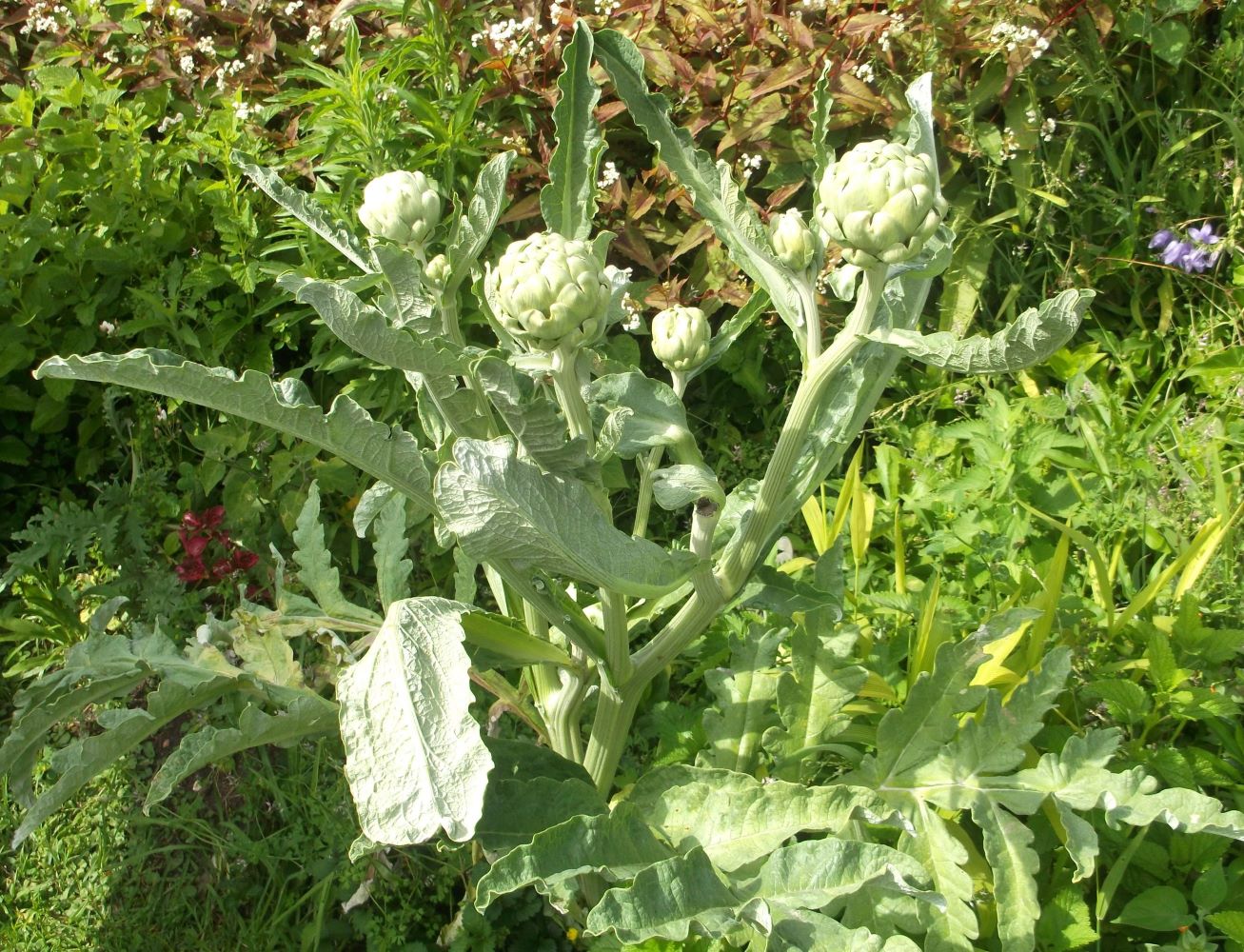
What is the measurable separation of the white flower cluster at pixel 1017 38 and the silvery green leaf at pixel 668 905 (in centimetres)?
200

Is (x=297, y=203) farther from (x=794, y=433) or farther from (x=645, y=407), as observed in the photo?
(x=794, y=433)

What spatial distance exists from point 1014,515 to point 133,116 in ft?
7.17

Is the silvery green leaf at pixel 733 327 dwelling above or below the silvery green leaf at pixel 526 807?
above

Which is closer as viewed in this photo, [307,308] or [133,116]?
[307,308]

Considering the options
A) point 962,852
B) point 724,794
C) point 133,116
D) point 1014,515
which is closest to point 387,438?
point 724,794

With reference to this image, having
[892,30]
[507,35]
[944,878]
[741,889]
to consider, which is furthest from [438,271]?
[892,30]

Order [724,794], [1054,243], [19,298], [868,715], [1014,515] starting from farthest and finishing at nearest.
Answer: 1. [1054,243]
2. [19,298]
3. [1014,515]
4. [868,715]
5. [724,794]

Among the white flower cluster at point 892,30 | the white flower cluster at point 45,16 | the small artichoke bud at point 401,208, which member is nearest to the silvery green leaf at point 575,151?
the small artichoke bud at point 401,208

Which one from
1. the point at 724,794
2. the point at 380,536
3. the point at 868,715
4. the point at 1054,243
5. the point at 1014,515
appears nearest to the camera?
the point at 724,794

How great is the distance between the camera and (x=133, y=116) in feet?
8.80

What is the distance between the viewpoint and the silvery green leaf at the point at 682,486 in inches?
46.6

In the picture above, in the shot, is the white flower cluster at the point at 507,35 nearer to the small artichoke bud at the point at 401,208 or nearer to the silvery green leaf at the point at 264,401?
the small artichoke bud at the point at 401,208

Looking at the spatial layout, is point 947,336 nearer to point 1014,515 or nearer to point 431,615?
point 431,615

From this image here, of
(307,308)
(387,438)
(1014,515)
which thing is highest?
(387,438)
